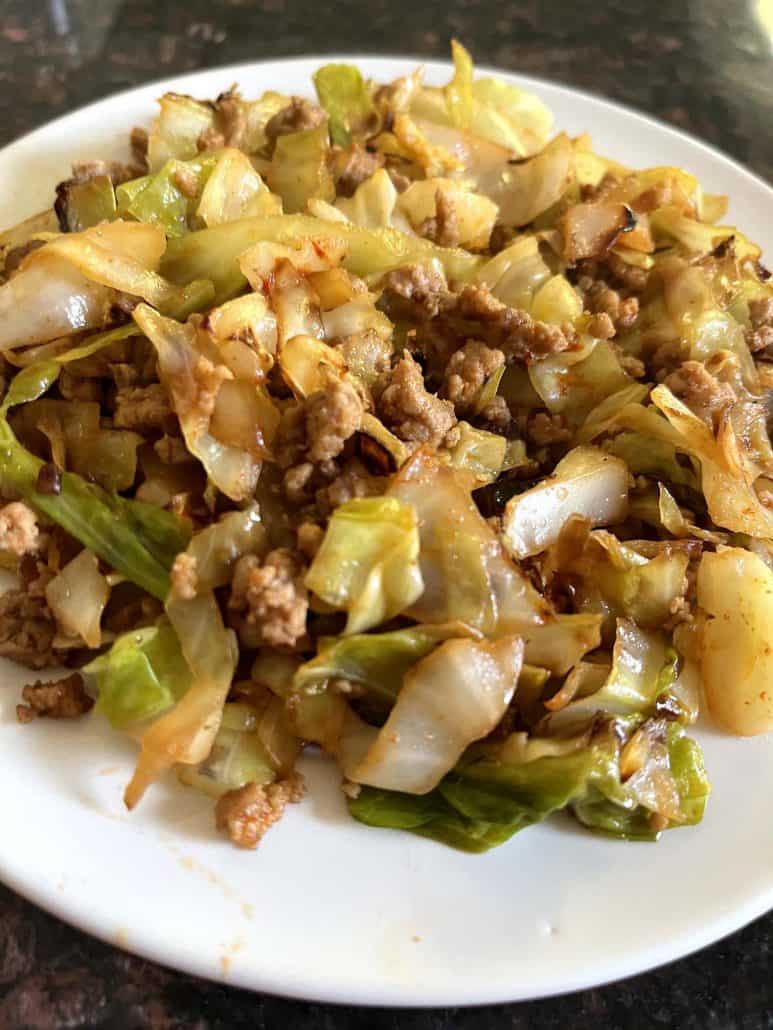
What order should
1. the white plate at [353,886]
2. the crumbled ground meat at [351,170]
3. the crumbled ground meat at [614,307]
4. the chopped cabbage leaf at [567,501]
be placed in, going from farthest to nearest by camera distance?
the crumbled ground meat at [351,170] → the crumbled ground meat at [614,307] → the chopped cabbage leaf at [567,501] → the white plate at [353,886]

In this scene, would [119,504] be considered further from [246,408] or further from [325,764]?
[325,764]

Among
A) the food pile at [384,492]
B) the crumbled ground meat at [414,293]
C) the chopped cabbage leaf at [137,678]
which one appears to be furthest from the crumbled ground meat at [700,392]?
the chopped cabbage leaf at [137,678]

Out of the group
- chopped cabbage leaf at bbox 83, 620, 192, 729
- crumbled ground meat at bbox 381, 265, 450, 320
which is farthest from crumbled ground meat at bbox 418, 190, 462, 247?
chopped cabbage leaf at bbox 83, 620, 192, 729

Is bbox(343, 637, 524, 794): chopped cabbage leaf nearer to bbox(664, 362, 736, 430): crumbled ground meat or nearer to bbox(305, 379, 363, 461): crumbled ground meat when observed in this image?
bbox(305, 379, 363, 461): crumbled ground meat

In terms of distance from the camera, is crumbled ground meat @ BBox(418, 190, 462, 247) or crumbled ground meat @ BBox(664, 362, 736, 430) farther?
crumbled ground meat @ BBox(418, 190, 462, 247)

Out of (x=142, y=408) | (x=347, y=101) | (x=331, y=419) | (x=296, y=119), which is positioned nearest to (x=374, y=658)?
(x=331, y=419)

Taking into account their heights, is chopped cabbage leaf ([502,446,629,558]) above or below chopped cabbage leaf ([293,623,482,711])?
above

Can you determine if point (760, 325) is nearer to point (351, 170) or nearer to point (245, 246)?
point (351, 170)

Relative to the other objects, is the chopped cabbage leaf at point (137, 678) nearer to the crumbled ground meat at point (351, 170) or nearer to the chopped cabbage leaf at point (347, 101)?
the crumbled ground meat at point (351, 170)
